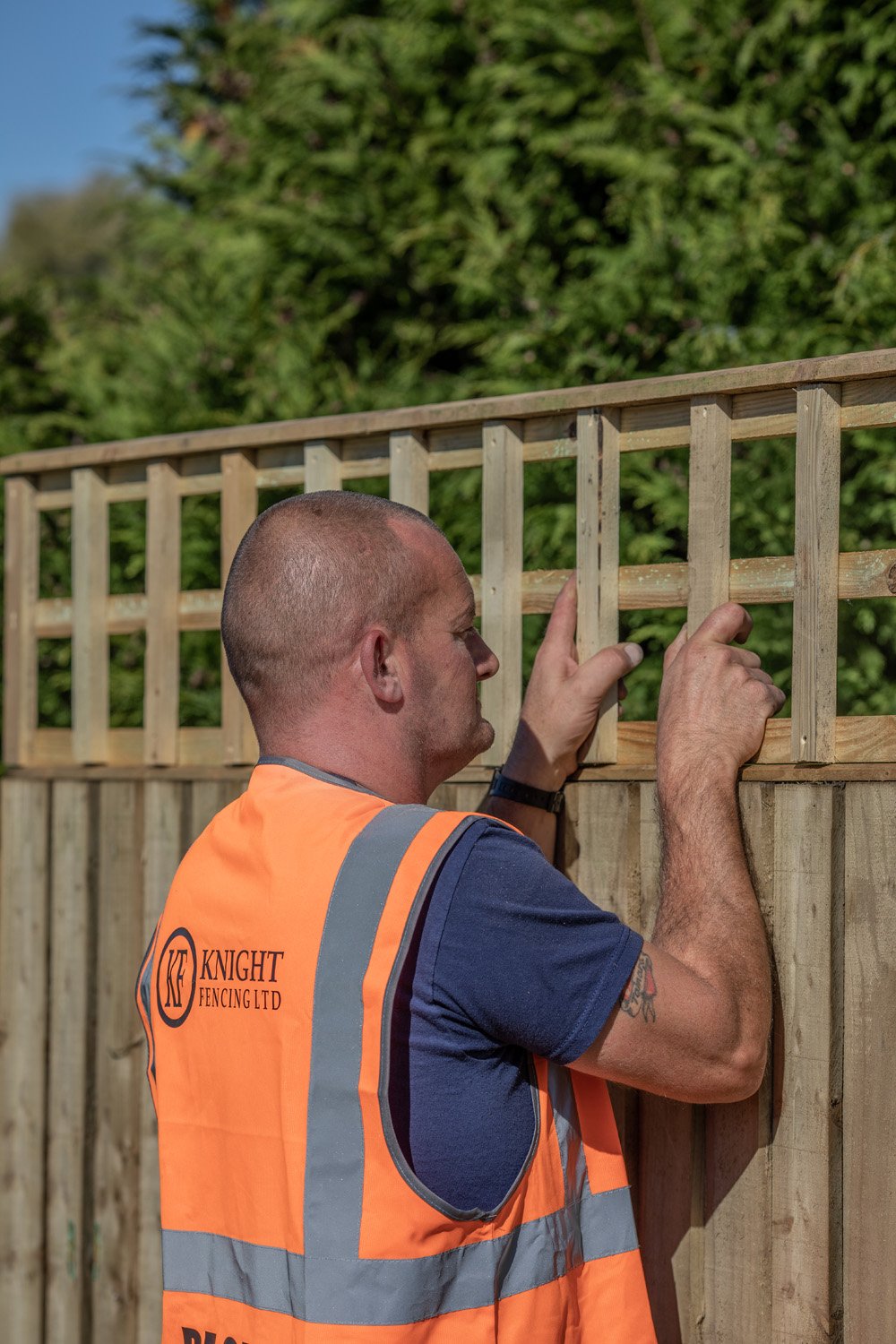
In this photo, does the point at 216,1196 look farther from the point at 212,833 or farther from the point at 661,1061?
the point at 661,1061

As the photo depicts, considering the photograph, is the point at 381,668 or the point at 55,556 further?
the point at 55,556

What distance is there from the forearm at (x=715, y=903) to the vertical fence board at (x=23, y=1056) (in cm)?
218

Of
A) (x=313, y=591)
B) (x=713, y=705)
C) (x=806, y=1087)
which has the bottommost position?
(x=806, y=1087)

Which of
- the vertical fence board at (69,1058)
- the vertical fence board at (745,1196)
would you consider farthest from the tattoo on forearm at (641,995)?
the vertical fence board at (69,1058)

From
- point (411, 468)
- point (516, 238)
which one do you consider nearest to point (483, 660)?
point (411, 468)

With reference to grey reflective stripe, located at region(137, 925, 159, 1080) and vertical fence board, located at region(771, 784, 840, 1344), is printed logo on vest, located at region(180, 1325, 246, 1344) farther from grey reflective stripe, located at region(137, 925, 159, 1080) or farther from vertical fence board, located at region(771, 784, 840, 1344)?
vertical fence board, located at region(771, 784, 840, 1344)

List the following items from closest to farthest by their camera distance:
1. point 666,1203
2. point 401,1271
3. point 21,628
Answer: point 401,1271 < point 666,1203 < point 21,628

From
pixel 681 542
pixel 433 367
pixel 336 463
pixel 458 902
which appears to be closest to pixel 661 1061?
pixel 458 902

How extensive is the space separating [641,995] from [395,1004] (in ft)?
1.17

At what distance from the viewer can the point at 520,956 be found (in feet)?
6.52

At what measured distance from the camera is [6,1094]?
4039 millimetres

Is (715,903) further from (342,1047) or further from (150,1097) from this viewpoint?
(150,1097)

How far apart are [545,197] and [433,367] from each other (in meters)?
1.11

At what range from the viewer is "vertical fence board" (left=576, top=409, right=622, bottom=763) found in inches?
114
